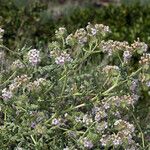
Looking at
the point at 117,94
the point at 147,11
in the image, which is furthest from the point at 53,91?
the point at 147,11

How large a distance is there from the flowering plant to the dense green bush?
2.57 metres

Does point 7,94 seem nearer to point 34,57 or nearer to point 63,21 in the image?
point 34,57

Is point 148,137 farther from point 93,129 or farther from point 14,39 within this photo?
point 14,39

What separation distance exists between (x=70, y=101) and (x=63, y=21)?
4.03 m

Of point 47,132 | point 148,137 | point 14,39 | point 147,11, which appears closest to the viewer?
point 47,132

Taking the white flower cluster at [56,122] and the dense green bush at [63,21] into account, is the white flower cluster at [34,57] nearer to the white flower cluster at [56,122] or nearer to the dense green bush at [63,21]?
the white flower cluster at [56,122]

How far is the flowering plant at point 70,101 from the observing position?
152 inches

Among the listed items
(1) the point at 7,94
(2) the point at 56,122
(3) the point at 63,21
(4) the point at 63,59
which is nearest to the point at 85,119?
(2) the point at 56,122

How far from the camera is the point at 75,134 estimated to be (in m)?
4.00

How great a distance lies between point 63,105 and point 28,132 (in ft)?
0.89

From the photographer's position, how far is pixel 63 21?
8.12 metres

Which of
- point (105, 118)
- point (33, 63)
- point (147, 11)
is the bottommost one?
point (147, 11)

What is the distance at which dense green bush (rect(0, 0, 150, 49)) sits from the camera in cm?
731

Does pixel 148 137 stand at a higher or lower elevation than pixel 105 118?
lower
